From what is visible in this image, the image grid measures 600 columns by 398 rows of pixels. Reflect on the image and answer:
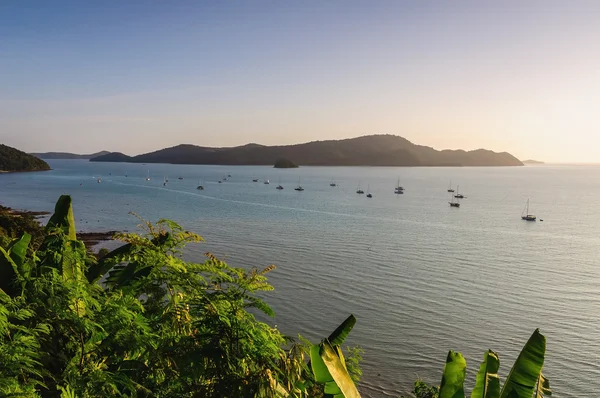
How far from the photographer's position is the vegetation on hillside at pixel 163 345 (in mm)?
5887

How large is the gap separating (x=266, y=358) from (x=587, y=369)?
30.5 m

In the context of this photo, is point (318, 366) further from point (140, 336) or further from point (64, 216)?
point (64, 216)

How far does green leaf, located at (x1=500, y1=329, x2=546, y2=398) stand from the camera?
6586 mm

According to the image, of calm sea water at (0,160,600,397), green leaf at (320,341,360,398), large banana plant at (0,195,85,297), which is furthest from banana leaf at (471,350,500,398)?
calm sea water at (0,160,600,397)

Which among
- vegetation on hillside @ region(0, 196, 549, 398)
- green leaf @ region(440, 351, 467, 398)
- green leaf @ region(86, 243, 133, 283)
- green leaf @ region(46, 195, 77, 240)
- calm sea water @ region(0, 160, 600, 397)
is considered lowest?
calm sea water @ region(0, 160, 600, 397)

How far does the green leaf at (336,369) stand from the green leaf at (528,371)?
2.60 metres

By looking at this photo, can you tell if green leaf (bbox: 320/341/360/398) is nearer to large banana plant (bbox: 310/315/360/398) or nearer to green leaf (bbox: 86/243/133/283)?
large banana plant (bbox: 310/315/360/398)

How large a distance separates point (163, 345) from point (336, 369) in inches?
112

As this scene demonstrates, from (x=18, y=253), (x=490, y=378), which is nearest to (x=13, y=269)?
(x=18, y=253)

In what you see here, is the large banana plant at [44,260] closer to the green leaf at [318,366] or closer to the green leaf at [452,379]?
the green leaf at [318,366]

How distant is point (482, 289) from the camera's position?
44062mm

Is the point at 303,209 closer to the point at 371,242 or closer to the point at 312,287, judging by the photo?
the point at 371,242

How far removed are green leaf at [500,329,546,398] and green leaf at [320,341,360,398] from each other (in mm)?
2599

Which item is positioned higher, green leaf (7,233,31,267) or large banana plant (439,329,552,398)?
green leaf (7,233,31,267)
